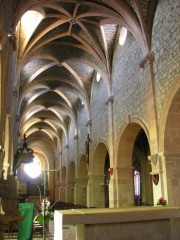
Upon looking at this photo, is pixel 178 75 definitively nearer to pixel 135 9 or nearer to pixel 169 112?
pixel 169 112

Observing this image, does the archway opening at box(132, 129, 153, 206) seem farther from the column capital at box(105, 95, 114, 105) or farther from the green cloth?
the green cloth

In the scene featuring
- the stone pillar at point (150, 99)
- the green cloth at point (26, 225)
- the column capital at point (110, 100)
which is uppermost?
the column capital at point (110, 100)

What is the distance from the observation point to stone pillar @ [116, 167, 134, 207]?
13.3 m

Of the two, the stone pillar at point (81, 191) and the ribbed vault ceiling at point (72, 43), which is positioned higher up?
the ribbed vault ceiling at point (72, 43)

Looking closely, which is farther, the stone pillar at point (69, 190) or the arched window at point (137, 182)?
the stone pillar at point (69, 190)

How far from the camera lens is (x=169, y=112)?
30.2 feet

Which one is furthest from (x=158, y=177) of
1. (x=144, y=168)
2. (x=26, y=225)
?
(x=144, y=168)

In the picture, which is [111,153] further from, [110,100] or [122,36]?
[122,36]

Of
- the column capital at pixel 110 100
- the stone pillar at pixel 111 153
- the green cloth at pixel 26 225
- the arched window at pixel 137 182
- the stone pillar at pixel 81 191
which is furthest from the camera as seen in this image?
the arched window at pixel 137 182

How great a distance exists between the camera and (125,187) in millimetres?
13438

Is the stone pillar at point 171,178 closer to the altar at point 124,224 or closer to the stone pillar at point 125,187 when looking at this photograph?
the stone pillar at point 125,187

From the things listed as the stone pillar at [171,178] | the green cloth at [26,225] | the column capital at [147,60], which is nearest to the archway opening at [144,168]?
the column capital at [147,60]

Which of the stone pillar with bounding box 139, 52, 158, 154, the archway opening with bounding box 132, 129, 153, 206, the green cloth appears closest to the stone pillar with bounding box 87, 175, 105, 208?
the archway opening with bounding box 132, 129, 153, 206

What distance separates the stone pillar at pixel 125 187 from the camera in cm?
1327
